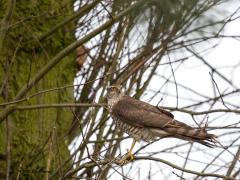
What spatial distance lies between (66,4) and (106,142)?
4.66 ft

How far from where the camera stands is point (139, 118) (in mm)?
6102

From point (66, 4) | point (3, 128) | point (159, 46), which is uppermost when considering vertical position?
point (66, 4)

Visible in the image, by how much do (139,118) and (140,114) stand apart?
36 millimetres

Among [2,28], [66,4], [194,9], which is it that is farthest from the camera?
[66,4]

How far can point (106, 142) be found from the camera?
6898 mm

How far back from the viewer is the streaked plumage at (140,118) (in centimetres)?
581

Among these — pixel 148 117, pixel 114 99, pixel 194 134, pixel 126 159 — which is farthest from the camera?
pixel 114 99

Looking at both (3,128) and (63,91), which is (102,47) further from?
(3,128)

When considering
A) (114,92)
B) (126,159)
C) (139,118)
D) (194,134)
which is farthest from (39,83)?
(194,134)

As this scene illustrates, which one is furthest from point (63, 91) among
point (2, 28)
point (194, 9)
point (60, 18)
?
point (194, 9)

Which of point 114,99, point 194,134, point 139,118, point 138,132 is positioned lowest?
point 194,134

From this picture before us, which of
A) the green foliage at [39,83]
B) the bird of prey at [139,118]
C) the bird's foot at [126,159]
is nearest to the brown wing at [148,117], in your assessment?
the bird of prey at [139,118]

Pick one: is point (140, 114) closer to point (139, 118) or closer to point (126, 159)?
point (139, 118)

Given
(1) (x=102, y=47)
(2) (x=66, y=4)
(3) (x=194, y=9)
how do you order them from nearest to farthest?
1. (3) (x=194, y=9)
2. (2) (x=66, y=4)
3. (1) (x=102, y=47)
